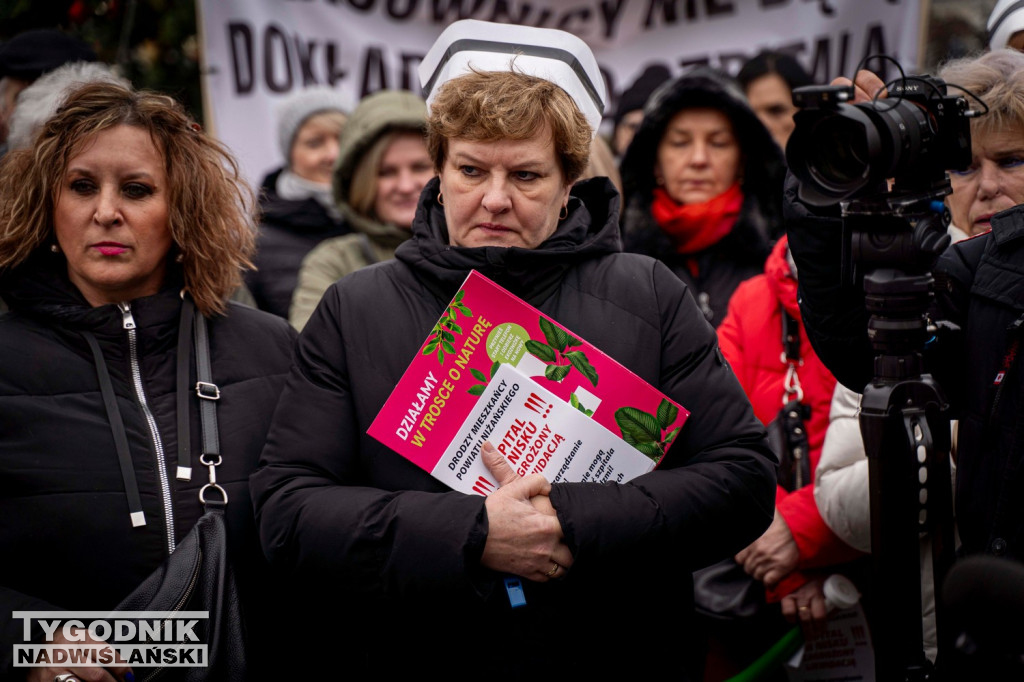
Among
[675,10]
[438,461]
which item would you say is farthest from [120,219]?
[675,10]

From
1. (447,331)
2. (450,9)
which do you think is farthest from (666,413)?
(450,9)

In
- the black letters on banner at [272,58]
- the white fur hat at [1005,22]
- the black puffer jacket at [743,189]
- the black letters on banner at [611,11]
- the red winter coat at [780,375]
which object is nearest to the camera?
the red winter coat at [780,375]

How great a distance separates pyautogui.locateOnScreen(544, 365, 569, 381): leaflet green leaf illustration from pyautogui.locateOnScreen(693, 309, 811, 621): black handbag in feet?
3.79

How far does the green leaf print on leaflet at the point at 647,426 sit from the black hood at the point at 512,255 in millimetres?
340

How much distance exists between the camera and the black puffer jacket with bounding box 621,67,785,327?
13.2ft

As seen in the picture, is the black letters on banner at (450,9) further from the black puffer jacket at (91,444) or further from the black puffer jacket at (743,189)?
the black puffer jacket at (91,444)

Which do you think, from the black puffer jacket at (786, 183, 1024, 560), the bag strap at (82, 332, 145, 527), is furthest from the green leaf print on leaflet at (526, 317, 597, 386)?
the bag strap at (82, 332, 145, 527)

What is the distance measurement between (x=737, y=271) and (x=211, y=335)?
2015 mm

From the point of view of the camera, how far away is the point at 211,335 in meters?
2.83

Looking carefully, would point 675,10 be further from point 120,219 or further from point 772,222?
point 120,219

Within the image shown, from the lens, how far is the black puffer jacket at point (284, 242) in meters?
4.62

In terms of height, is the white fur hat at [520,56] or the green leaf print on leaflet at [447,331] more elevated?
the white fur hat at [520,56]

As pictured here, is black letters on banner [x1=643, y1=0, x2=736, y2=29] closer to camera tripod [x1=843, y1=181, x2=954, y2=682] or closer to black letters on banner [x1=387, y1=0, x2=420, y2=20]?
black letters on banner [x1=387, y1=0, x2=420, y2=20]

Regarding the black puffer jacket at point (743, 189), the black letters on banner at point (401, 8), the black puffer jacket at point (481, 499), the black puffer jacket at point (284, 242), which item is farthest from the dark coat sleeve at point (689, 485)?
→ the black letters on banner at point (401, 8)
